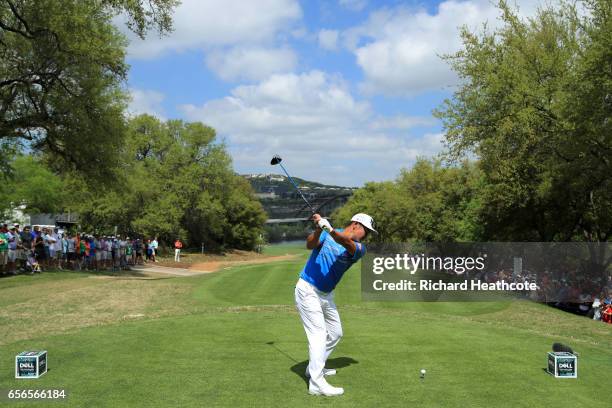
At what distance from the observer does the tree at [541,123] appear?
72.2ft

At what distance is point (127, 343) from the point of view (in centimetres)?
1127

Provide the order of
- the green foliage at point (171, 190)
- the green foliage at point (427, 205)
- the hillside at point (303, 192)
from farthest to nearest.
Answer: the green foliage at point (171, 190) → the green foliage at point (427, 205) → the hillside at point (303, 192)

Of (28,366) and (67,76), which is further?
(67,76)

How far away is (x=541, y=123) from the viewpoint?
26.7m

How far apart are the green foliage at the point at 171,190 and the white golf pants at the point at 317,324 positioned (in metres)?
47.7

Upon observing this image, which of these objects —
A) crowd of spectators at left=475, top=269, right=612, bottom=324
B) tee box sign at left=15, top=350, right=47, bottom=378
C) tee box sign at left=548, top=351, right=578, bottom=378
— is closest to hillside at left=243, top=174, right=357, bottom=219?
tee box sign at left=548, top=351, right=578, bottom=378

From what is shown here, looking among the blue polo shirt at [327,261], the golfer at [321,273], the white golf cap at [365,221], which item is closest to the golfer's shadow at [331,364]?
the golfer at [321,273]

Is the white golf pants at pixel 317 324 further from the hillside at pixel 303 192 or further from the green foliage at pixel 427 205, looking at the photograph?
the green foliage at pixel 427 205

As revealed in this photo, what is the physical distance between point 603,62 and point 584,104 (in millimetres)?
1591

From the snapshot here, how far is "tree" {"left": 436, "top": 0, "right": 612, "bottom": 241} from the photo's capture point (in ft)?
72.2

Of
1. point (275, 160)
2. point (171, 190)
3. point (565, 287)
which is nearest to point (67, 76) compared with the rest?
point (275, 160)

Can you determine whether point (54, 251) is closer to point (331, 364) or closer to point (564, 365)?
point (331, 364)

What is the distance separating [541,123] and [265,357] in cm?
2142

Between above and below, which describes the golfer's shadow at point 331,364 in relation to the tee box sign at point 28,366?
below
